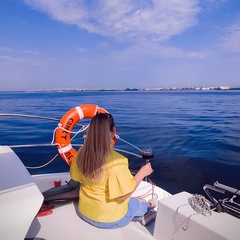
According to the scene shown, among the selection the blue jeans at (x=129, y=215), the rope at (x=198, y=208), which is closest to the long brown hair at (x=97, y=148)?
the blue jeans at (x=129, y=215)

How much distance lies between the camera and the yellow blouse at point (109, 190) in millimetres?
1591

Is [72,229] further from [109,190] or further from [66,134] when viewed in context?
[66,134]

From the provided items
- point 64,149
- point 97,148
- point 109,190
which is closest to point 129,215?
point 109,190

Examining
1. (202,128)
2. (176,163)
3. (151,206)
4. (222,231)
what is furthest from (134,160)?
(202,128)

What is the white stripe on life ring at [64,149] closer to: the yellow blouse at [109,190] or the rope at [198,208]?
the yellow blouse at [109,190]

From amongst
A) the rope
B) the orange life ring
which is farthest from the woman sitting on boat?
the orange life ring

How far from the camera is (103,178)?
161 centimetres

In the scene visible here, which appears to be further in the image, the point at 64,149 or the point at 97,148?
the point at 64,149

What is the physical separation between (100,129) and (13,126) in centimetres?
806

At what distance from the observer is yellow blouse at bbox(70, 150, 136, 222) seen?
1591 millimetres

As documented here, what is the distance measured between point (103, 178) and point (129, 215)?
19.7 inches

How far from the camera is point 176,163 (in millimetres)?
5090

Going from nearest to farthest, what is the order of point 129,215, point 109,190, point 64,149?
point 109,190 < point 129,215 < point 64,149

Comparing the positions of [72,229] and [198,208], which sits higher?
[198,208]
